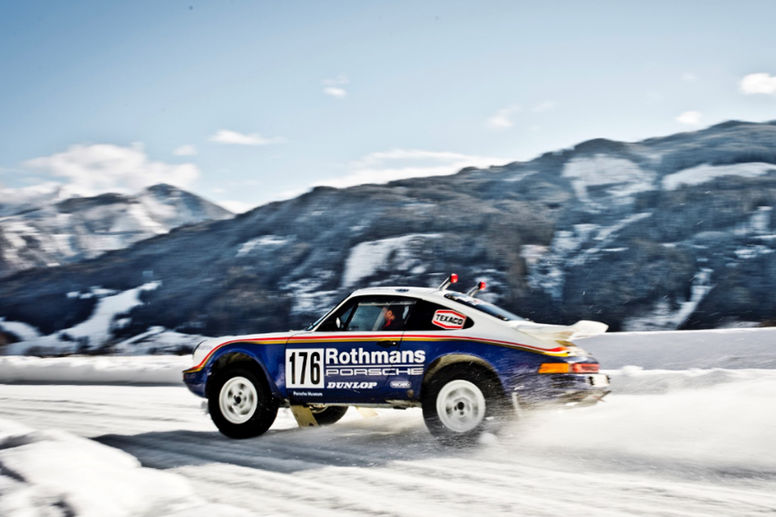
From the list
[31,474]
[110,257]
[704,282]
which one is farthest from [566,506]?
[110,257]

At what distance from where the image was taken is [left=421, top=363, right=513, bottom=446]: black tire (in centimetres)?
611

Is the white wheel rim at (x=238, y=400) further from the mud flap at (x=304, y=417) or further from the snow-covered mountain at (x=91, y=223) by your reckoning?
the snow-covered mountain at (x=91, y=223)

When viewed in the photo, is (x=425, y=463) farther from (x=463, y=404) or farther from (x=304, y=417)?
(x=304, y=417)

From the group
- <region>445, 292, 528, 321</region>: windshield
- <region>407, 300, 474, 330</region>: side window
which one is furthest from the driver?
<region>445, 292, 528, 321</region>: windshield

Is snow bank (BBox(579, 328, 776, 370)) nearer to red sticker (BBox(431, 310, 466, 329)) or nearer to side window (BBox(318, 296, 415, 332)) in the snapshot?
red sticker (BBox(431, 310, 466, 329))

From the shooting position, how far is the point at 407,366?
21.4ft

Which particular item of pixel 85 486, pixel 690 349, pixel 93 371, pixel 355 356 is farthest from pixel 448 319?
pixel 93 371

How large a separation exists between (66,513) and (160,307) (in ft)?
107

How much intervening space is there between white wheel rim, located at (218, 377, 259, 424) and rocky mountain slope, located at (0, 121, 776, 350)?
74.2ft

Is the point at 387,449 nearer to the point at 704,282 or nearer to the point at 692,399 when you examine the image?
the point at 692,399

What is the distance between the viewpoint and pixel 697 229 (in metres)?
33.3

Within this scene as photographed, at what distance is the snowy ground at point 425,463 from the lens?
4301 millimetres

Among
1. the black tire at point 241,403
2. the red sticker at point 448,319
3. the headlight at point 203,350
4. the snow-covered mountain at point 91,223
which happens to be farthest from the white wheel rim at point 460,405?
the snow-covered mountain at point 91,223

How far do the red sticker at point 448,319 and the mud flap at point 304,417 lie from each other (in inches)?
67.9
